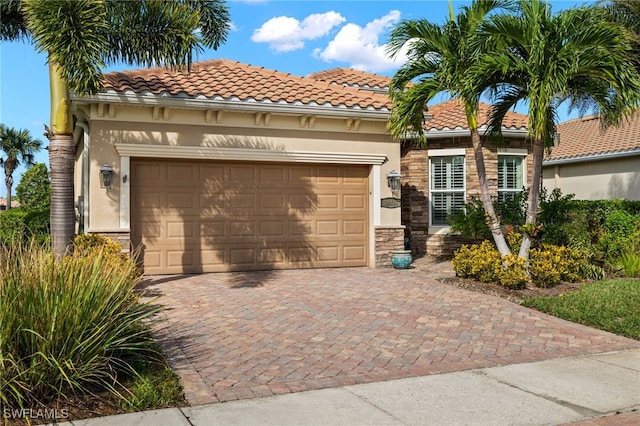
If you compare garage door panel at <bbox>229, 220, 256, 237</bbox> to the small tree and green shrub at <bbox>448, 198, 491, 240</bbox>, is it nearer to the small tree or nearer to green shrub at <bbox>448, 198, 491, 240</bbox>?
green shrub at <bbox>448, 198, 491, 240</bbox>

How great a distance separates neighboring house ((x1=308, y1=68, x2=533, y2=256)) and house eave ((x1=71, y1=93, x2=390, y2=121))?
3040 millimetres

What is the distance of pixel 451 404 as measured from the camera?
457cm

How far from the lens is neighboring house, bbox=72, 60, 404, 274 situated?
36.3 feet

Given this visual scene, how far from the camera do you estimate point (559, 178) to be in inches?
824

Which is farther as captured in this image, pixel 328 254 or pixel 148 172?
pixel 328 254

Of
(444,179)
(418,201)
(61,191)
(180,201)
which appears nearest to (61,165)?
(61,191)

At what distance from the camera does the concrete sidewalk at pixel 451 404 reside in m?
4.19

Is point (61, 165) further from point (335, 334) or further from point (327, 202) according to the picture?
point (327, 202)

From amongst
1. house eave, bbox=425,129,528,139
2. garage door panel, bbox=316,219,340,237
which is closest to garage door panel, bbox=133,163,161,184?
garage door panel, bbox=316,219,340,237

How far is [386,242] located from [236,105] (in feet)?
16.1

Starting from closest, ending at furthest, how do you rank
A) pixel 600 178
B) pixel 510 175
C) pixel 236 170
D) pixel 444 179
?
pixel 236 170 → pixel 444 179 → pixel 510 175 → pixel 600 178

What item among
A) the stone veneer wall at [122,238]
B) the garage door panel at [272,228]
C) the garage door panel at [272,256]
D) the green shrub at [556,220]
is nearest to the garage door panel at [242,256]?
the garage door panel at [272,256]

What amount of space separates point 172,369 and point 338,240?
8.03m

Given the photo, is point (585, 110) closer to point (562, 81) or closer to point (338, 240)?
point (562, 81)
